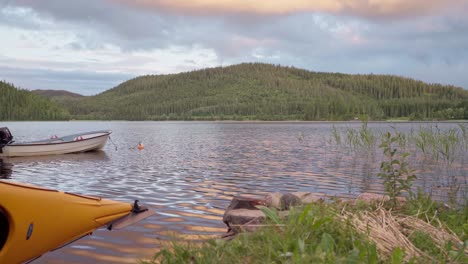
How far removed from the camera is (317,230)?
525 cm

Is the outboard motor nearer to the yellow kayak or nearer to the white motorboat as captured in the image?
the white motorboat

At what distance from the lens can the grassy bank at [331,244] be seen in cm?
440

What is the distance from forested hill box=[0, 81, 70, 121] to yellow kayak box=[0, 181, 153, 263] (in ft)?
594

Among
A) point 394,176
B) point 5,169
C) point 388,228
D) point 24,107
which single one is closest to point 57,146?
point 5,169

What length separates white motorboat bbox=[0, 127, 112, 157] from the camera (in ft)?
82.3

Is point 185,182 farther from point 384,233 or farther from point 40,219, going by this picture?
point 384,233

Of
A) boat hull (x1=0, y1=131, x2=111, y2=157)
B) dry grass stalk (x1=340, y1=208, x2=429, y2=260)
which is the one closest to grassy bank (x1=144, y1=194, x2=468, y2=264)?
dry grass stalk (x1=340, y1=208, x2=429, y2=260)

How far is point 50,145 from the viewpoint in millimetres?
27094

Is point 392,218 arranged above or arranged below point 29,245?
above

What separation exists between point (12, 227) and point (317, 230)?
175 inches

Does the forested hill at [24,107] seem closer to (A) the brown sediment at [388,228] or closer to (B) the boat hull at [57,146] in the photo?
(B) the boat hull at [57,146]

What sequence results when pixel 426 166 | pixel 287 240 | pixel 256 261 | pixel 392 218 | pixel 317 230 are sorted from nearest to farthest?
pixel 256 261, pixel 287 240, pixel 317 230, pixel 392 218, pixel 426 166

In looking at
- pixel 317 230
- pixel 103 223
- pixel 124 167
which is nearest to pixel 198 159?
pixel 124 167

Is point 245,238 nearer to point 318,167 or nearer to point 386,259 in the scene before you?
point 386,259
